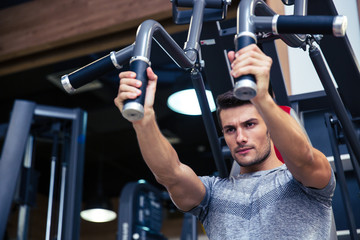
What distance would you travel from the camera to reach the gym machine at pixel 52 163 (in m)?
2.40

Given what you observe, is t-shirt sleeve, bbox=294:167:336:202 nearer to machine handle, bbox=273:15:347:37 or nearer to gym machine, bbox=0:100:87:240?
machine handle, bbox=273:15:347:37

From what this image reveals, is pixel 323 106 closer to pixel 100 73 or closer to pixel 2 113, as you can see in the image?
pixel 100 73

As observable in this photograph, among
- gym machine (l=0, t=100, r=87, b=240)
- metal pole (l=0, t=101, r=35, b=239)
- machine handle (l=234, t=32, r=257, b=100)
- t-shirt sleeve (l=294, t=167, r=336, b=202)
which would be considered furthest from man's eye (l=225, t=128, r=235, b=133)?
metal pole (l=0, t=101, r=35, b=239)

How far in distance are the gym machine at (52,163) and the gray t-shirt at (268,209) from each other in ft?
3.44

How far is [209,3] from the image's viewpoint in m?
1.13

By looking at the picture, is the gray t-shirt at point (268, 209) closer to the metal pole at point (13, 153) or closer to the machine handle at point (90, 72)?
the machine handle at point (90, 72)

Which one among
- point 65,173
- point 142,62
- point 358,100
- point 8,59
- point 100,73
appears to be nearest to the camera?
point 142,62

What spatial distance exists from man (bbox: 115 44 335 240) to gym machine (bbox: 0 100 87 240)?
3.38 ft

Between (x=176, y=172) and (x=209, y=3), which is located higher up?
(x=209, y=3)

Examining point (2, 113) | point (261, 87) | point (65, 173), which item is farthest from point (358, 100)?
point (2, 113)

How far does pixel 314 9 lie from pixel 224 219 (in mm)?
657

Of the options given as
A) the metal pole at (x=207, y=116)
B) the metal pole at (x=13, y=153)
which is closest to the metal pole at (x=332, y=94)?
the metal pole at (x=207, y=116)

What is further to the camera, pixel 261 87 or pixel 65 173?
pixel 65 173

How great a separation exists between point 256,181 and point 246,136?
144mm
